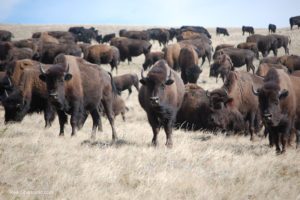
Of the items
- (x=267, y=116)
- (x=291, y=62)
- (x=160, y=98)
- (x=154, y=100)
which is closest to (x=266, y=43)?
(x=291, y=62)

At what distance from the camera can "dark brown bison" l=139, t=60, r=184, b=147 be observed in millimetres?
8867

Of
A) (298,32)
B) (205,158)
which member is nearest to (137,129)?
(205,158)

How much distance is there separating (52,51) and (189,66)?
913cm

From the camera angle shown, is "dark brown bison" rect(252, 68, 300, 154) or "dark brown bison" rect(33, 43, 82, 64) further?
"dark brown bison" rect(33, 43, 82, 64)

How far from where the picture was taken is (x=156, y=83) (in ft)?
29.1

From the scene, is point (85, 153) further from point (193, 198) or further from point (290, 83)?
point (290, 83)

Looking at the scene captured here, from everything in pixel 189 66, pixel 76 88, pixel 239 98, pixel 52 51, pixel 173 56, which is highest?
pixel 76 88

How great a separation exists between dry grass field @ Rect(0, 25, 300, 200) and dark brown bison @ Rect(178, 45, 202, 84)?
1254cm

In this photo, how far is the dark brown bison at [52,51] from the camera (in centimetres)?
2659

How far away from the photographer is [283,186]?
6.68 m

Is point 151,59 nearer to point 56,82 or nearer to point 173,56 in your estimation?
point 173,56

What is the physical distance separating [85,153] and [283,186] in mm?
3266

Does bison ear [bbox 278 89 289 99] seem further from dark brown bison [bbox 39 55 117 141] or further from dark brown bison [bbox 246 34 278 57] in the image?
dark brown bison [bbox 246 34 278 57]

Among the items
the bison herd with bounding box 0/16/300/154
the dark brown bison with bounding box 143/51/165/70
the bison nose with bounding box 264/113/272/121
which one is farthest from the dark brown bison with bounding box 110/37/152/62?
the bison nose with bounding box 264/113/272/121
